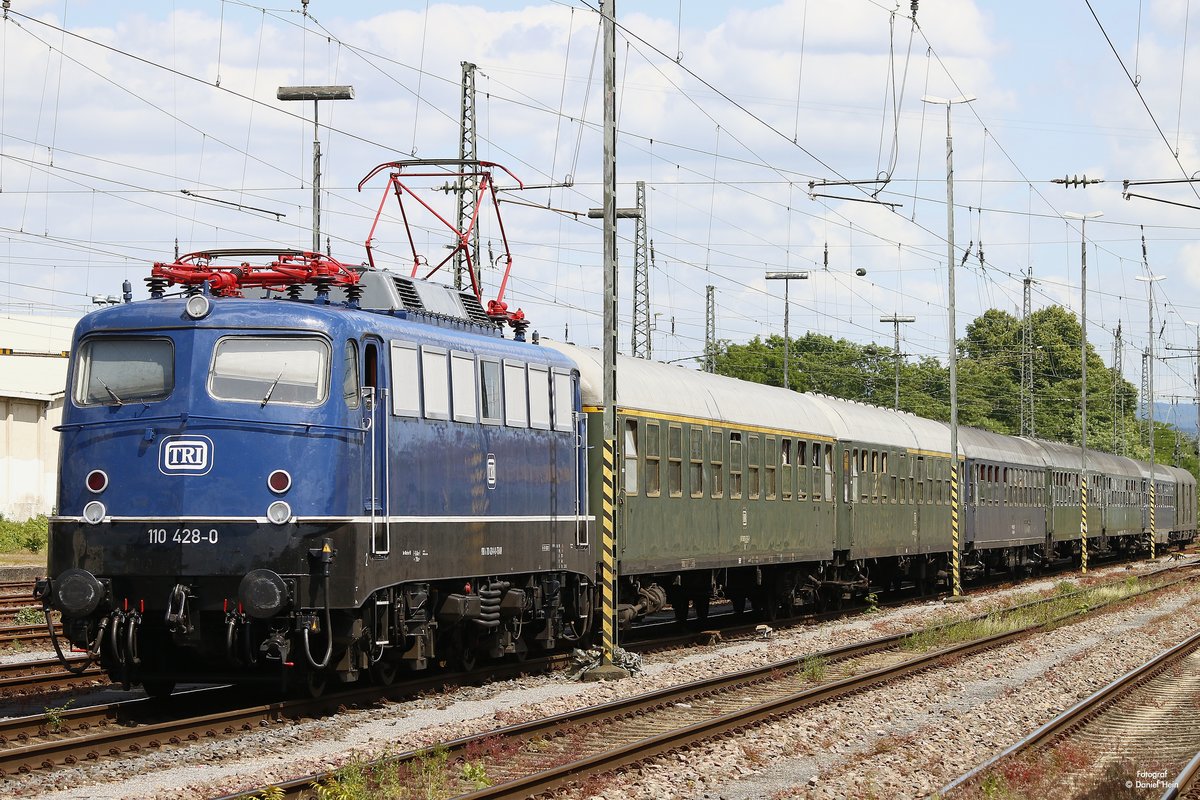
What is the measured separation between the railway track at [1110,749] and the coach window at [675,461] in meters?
6.65

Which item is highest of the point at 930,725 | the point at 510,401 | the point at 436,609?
the point at 510,401

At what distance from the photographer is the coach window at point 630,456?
22.0 m

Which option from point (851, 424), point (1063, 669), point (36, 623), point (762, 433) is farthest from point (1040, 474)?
point (36, 623)

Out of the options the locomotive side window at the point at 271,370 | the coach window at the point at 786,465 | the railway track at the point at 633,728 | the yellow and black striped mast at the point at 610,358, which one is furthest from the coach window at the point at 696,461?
the locomotive side window at the point at 271,370

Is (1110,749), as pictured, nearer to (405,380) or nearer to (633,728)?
(633,728)

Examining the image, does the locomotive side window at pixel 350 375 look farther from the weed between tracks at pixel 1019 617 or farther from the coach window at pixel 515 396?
the weed between tracks at pixel 1019 617

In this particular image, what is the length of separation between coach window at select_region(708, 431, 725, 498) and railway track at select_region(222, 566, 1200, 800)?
328 cm

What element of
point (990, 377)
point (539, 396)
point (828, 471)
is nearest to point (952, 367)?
point (828, 471)

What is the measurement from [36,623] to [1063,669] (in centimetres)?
1532

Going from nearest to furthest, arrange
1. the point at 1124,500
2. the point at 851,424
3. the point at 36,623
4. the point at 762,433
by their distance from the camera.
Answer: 1. the point at 36,623
2. the point at 762,433
3. the point at 851,424
4. the point at 1124,500

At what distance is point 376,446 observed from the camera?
15383mm

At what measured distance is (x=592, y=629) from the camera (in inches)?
864

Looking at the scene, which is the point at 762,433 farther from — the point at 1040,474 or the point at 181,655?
the point at 1040,474

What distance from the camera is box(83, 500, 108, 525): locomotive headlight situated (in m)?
14.6
